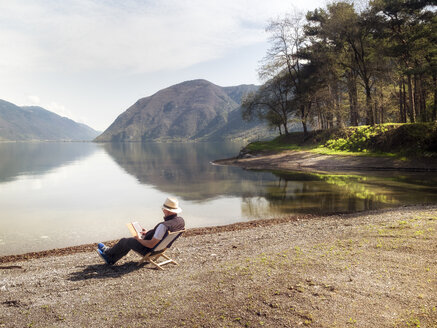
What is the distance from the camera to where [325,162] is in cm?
4078

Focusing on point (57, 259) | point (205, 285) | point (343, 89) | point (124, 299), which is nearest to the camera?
point (124, 299)

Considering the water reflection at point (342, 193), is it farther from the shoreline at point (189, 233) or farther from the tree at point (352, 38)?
the tree at point (352, 38)

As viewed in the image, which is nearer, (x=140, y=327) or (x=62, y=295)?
(x=140, y=327)

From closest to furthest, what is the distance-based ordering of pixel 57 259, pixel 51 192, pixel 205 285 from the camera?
pixel 205 285 < pixel 57 259 < pixel 51 192

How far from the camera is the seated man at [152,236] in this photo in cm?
873

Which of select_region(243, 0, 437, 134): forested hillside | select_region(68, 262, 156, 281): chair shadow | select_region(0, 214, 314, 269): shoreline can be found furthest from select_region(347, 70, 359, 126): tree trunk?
select_region(68, 262, 156, 281): chair shadow

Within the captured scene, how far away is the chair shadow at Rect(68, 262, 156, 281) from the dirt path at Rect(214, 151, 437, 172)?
32011mm

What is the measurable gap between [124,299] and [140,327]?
1323mm

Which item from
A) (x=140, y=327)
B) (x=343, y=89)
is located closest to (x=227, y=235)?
(x=140, y=327)

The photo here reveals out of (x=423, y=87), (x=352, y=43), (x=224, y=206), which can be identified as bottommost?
(x=224, y=206)

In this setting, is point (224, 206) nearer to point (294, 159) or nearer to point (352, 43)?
point (294, 159)

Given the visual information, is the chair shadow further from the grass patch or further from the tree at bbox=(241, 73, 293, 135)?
the tree at bbox=(241, 73, 293, 135)

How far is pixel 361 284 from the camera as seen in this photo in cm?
712

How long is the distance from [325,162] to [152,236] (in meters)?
35.3
